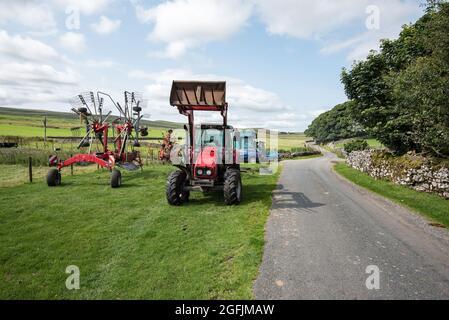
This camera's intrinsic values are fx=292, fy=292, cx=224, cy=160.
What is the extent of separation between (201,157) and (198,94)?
2249 mm

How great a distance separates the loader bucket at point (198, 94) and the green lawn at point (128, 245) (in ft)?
11.8

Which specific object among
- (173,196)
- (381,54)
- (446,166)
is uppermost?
(381,54)

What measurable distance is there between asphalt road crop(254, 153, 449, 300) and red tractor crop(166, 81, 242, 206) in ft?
6.39

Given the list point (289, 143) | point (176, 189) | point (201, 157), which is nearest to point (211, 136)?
point (201, 157)

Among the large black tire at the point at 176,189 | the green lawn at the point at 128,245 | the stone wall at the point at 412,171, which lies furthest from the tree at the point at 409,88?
the large black tire at the point at 176,189

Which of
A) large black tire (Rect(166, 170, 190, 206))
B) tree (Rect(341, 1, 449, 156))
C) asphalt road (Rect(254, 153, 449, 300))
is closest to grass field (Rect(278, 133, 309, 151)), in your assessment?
tree (Rect(341, 1, 449, 156))

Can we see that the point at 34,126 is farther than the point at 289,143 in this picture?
No

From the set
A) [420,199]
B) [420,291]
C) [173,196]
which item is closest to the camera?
[420,291]

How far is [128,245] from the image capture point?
6.61m

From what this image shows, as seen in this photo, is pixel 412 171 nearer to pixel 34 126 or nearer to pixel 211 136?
pixel 211 136
